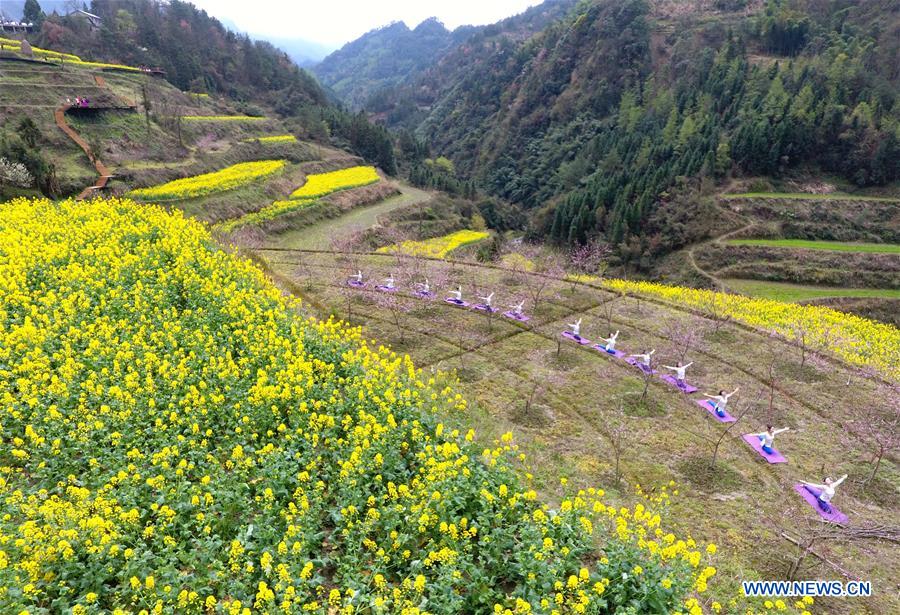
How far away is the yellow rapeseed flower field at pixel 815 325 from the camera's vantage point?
18.6 meters

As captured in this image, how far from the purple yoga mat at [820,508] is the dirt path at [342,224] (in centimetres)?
2771

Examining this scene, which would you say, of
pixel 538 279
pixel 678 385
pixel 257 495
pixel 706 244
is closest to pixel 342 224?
pixel 538 279

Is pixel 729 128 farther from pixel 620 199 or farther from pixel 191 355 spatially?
pixel 191 355

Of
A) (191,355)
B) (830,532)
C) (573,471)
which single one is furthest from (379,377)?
(830,532)

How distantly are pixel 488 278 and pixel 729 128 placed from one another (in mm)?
55639

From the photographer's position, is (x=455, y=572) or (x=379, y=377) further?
(x=379, y=377)

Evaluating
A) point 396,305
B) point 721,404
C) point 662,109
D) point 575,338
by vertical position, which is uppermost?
point 662,109

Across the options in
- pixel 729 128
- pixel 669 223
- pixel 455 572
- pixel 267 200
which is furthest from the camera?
pixel 729 128

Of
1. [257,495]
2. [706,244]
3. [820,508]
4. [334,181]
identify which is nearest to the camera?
[257,495]

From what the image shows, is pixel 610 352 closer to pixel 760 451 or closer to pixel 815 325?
pixel 760 451

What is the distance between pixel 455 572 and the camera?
5703 mm

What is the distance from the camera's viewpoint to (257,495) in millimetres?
6914

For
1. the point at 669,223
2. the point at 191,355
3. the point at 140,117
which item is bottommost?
the point at 669,223

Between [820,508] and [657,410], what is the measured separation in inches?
176
